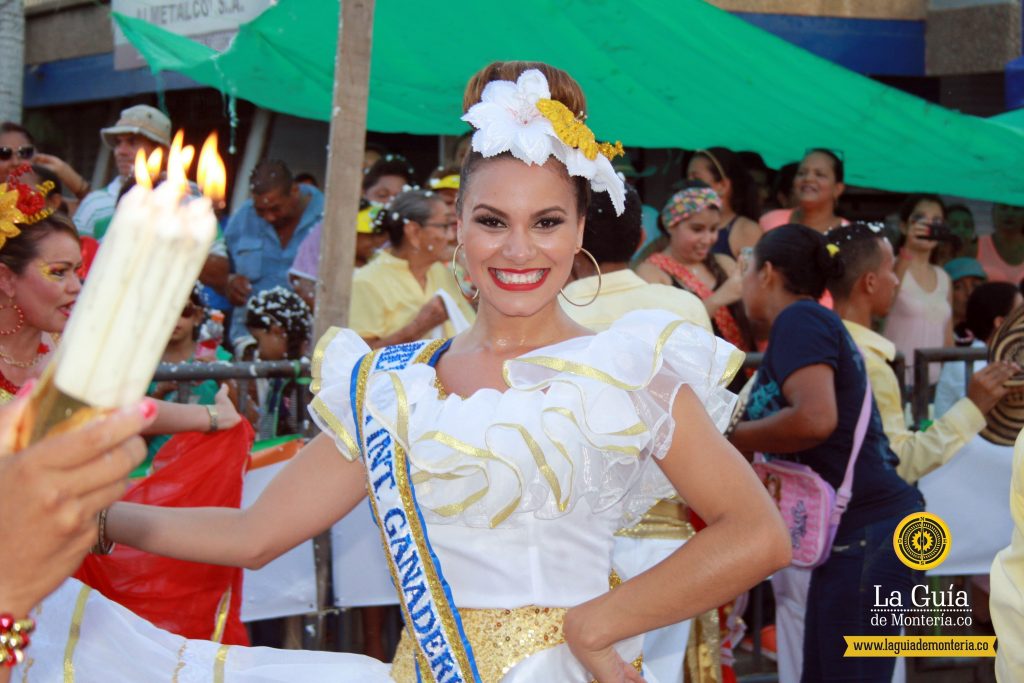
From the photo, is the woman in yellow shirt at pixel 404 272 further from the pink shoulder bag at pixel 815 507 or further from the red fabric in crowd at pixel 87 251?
the pink shoulder bag at pixel 815 507

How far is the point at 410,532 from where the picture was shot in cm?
249

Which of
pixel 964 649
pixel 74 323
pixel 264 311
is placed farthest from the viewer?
pixel 264 311

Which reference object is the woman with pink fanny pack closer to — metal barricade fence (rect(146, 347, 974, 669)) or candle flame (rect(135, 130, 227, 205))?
metal barricade fence (rect(146, 347, 974, 669))

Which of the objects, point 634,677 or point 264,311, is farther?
point 264,311

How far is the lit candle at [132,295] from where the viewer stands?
1040 mm

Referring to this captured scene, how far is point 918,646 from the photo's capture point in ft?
13.8

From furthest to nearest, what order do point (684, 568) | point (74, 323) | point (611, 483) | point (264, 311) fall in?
point (264, 311)
point (611, 483)
point (684, 568)
point (74, 323)

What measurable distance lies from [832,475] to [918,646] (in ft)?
2.33

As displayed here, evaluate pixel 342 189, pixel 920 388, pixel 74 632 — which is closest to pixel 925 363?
pixel 920 388

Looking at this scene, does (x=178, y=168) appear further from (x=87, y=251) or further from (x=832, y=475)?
(x=87, y=251)

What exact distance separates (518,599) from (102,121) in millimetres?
12640

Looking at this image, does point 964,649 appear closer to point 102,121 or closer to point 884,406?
point 884,406

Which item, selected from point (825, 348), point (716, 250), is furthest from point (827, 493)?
point (716, 250)

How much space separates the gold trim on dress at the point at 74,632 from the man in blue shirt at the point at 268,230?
443cm
